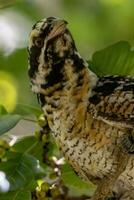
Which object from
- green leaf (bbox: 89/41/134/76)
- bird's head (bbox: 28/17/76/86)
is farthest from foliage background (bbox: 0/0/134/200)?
bird's head (bbox: 28/17/76/86)

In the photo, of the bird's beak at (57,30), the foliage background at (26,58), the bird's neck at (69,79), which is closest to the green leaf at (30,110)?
the foliage background at (26,58)

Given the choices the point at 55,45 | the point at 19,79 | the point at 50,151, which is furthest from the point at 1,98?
the point at 55,45

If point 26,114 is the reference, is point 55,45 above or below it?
above

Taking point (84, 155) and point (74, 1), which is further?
point (74, 1)

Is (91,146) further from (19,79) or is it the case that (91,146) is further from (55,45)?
(19,79)

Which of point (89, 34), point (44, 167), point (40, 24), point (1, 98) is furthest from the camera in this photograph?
point (89, 34)

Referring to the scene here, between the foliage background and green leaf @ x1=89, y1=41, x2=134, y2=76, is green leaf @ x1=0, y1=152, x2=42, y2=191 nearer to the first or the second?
the foliage background

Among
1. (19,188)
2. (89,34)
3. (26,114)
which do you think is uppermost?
(89,34)

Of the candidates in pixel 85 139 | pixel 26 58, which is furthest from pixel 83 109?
pixel 26 58
